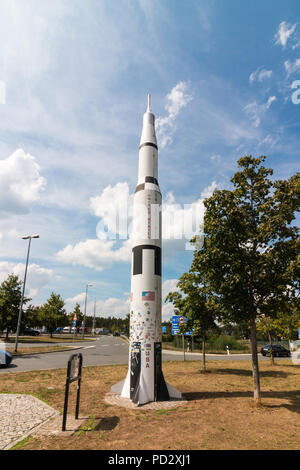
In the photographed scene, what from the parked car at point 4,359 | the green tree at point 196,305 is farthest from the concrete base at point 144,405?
the parked car at point 4,359

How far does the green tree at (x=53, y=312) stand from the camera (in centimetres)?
4744

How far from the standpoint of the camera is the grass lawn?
21.2ft

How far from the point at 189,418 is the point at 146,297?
4364mm

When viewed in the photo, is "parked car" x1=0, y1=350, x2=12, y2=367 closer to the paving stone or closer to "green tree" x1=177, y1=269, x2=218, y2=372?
the paving stone

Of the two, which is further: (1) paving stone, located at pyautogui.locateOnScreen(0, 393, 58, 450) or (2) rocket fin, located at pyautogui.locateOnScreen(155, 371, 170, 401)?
(2) rocket fin, located at pyautogui.locateOnScreen(155, 371, 170, 401)

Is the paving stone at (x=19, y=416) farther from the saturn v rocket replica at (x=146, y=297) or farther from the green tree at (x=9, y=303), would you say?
the green tree at (x=9, y=303)

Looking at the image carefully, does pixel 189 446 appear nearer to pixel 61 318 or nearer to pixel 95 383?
pixel 95 383

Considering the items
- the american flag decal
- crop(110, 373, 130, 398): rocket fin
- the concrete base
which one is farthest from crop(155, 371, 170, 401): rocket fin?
the american flag decal

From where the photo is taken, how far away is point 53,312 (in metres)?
48.1

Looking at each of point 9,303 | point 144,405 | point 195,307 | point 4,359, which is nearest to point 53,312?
point 9,303

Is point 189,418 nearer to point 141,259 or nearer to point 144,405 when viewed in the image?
point 144,405

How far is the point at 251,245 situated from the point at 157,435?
6752 mm

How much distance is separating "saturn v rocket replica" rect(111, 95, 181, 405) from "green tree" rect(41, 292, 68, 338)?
128ft

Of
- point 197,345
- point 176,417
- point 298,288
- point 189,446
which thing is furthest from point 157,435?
point 197,345
